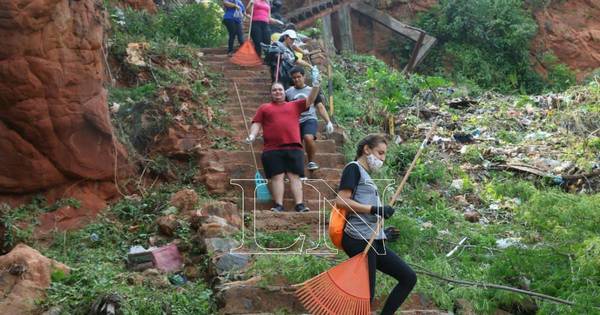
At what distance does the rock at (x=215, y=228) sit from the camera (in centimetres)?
816

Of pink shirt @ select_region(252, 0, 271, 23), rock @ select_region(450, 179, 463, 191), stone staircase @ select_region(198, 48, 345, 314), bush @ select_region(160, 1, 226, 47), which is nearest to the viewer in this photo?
stone staircase @ select_region(198, 48, 345, 314)

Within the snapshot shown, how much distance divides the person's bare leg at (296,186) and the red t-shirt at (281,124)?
0.99ft

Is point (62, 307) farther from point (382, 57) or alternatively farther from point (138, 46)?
point (382, 57)

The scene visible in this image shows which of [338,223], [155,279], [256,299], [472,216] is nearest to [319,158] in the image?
[472,216]

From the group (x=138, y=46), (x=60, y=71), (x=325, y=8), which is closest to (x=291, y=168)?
(x=60, y=71)

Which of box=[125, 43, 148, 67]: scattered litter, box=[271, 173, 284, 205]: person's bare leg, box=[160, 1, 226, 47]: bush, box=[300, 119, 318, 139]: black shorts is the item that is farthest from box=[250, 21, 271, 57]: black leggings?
box=[271, 173, 284, 205]: person's bare leg

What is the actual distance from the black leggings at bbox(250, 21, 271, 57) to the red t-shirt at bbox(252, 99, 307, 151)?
5.04 m

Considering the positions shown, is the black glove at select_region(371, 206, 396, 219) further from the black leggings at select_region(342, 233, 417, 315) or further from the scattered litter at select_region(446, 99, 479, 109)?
the scattered litter at select_region(446, 99, 479, 109)

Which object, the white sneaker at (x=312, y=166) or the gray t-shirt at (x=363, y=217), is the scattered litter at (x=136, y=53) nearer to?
the white sneaker at (x=312, y=166)

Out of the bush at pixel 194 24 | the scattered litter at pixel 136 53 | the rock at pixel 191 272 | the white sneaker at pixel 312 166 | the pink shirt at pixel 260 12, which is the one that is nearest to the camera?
the rock at pixel 191 272

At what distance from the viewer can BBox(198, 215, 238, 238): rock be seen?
8156 millimetres

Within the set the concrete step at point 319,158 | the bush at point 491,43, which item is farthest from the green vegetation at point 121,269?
the bush at point 491,43

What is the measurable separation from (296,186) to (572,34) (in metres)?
13.8

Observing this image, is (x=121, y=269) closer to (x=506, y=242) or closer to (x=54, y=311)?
(x=54, y=311)
